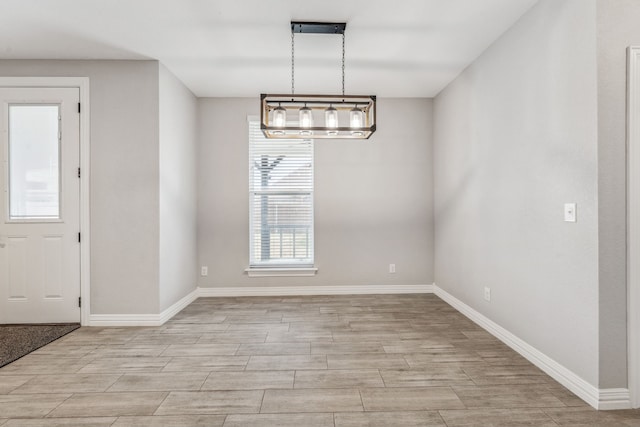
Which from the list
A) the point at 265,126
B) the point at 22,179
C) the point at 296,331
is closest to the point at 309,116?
the point at 265,126

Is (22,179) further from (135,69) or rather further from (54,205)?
(135,69)

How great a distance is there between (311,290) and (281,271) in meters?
0.50

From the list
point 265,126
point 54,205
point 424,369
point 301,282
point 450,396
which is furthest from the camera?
point 301,282

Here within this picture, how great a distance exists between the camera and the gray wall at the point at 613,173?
208cm

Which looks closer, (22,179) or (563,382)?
(563,382)

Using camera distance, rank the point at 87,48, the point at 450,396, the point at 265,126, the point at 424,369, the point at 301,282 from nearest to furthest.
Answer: the point at 450,396 → the point at 424,369 → the point at 265,126 → the point at 87,48 → the point at 301,282

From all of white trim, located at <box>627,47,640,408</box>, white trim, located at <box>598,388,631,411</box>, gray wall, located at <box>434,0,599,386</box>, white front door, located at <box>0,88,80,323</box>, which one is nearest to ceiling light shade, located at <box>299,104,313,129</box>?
gray wall, located at <box>434,0,599,386</box>

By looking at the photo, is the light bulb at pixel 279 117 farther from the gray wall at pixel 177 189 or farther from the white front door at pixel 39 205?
the white front door at pixel 39 205

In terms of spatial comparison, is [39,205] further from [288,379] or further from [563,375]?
[563,375]

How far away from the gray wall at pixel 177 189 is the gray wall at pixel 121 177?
133mm

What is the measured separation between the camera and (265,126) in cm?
285

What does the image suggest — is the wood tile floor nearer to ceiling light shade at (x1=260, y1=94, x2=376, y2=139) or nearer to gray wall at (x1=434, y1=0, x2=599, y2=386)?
gray wall at (x1=434, y1=0, x2=599, y2=386)

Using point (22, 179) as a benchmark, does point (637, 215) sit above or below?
below

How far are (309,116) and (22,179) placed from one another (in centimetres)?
311
